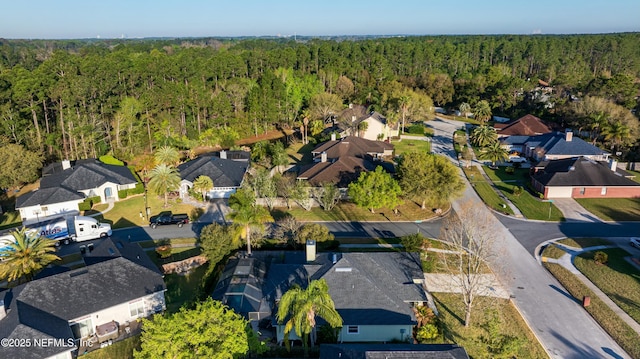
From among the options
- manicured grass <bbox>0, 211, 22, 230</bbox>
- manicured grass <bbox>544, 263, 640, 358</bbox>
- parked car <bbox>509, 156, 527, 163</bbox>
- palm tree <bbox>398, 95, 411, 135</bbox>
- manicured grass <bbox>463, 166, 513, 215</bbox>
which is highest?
palm tree <bbox>398, 95, 411, 135</bbox>

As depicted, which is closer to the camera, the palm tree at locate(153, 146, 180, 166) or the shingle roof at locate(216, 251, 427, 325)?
the shingle roof at locate(216, 251, 427, 325)

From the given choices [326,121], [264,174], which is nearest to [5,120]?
[264,174]

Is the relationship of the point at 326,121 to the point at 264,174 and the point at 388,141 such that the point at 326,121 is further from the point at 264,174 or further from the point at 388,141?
the point at 264,174

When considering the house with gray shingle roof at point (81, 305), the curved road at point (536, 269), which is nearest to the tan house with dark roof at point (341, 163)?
the curved road at point (536, 269)

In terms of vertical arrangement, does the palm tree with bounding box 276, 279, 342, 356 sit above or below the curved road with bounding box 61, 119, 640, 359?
above

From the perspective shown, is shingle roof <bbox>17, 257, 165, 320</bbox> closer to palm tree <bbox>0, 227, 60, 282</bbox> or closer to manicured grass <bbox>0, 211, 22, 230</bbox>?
palm tree <bbox>0, 227, 60, 282</bbox>

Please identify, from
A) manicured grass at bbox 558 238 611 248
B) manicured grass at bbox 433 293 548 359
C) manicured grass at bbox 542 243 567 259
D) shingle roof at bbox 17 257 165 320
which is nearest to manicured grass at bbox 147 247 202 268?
shingle roof at bbox 17 257 165 320
